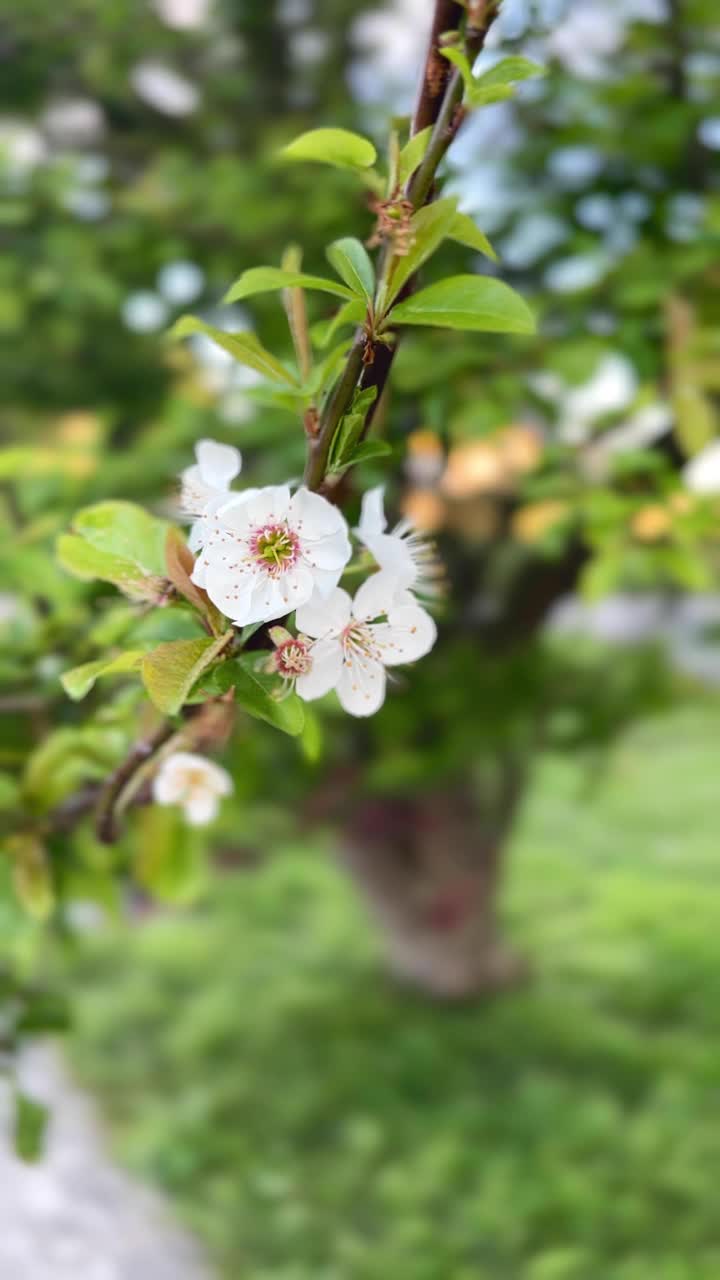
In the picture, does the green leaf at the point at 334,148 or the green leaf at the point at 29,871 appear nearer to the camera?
the green leaf at the point at 334,148

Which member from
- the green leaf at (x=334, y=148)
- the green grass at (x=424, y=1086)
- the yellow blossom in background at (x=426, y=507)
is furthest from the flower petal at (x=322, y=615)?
the green grass at (x=424, y=1086)

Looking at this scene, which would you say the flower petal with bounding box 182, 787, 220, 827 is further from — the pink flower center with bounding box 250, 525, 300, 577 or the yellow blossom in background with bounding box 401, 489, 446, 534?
the yellow blossom in background with bounding box 401, 489, 446, 534

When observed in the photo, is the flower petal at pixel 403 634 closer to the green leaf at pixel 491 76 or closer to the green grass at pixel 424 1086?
the green leaf at pixel 491 76

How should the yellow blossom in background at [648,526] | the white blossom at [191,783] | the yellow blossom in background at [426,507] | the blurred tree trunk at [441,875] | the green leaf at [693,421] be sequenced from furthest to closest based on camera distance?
the blurred tree trunk at [441,875], the yellow blossom in background at [426,507], the yellow blossom in background at [648,526], the green leaf at [693,421], the white blossom at [191,783]

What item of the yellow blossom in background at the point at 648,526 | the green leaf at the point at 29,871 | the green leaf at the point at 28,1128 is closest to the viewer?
the green leaf at the point at 29,871

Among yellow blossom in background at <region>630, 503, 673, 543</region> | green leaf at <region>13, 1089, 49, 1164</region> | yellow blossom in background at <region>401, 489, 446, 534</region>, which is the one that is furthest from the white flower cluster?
yellow blossom in background at <region>401, 489, 446, 534</region>

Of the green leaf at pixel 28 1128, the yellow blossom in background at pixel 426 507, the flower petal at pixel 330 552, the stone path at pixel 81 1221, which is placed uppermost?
the yellow blossom in background at pixel 426 507

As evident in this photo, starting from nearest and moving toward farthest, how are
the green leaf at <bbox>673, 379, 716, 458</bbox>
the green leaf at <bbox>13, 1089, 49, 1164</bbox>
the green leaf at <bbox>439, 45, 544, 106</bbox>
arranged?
the green leaf at <bbox>439, 45, 544, 106</bbox>, the green leaf at <bbox>13, 1089, 49, 1164</bbox>, the green leaf at <bbox>673, 379, 716, 458</bbox>
